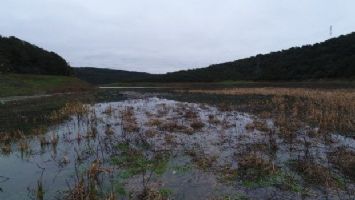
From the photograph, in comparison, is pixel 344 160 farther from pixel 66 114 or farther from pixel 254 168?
pixel 66 114

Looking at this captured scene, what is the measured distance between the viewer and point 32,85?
Result: 6256 cm

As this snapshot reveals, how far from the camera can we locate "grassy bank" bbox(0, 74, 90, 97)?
53.4 m

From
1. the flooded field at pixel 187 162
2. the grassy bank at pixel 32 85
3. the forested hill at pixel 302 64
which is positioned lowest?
the flooded field at pixel 187 162

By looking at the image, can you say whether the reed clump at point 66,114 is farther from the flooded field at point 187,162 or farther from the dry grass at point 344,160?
the dry grass at point 344,160

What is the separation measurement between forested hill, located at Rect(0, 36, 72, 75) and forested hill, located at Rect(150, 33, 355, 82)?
62.3 m

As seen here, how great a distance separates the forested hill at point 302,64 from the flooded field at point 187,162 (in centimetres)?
7206

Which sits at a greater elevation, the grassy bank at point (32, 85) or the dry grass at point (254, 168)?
the grassy bank at point (32, 85)

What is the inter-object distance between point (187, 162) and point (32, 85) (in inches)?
2205

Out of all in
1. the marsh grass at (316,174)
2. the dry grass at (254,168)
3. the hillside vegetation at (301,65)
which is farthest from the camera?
the hillside vegetation at (301,65)

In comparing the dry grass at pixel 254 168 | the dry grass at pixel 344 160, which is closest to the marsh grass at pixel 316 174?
the dry grass at pixel 344 160

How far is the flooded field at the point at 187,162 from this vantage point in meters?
9.38

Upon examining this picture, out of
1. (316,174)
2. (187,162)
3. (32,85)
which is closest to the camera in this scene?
(316,174)

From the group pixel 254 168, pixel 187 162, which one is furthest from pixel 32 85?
pixel 254 168

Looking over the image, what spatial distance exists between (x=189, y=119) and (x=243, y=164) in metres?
11.8
